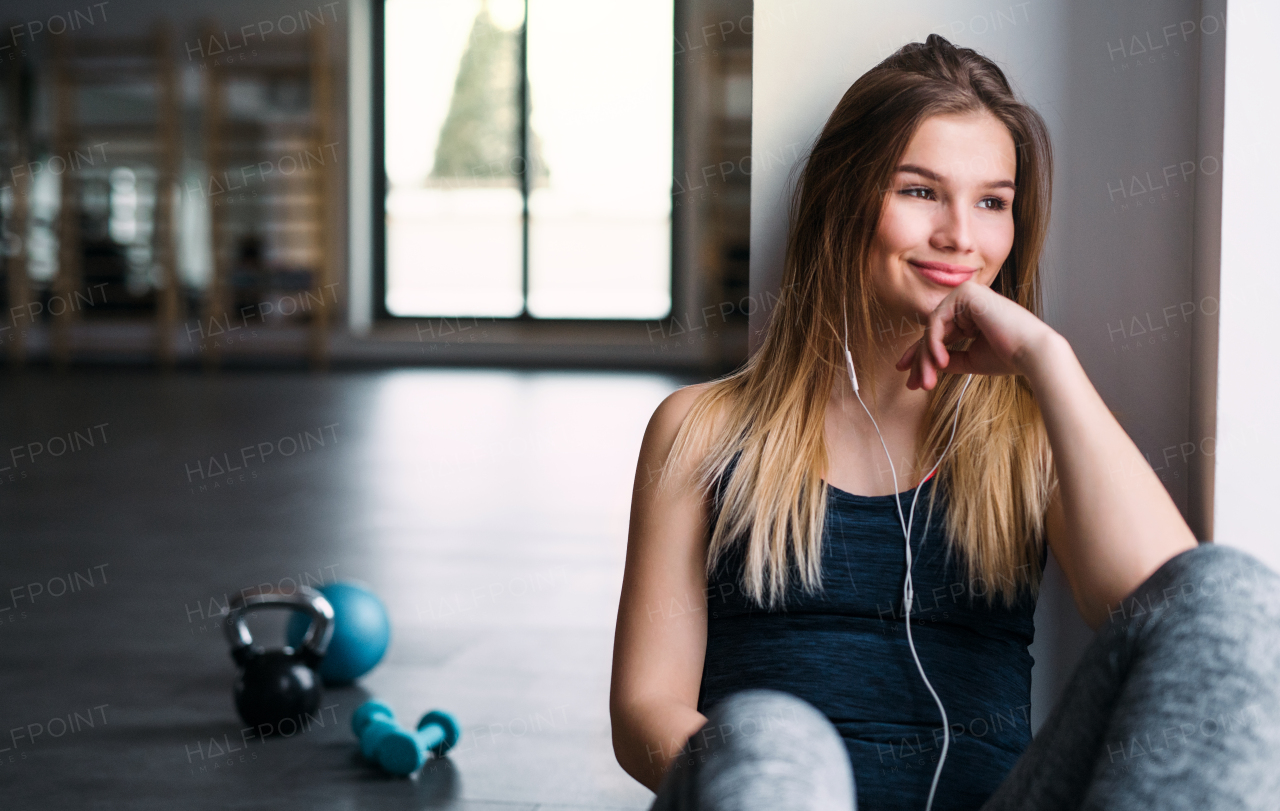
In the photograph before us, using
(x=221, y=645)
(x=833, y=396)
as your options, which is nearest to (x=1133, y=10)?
(x=833, y=396)

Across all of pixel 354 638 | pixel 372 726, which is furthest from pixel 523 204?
pixel 372 726

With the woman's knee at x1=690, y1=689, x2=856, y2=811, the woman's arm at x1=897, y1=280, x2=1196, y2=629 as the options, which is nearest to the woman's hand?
the woman's arm at x1=897, y1=280, x2=1196, y2=629

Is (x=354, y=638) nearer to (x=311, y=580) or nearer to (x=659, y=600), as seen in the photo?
(x=311, y=580)

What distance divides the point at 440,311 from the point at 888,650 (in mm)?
8084

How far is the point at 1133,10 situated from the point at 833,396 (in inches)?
20.0

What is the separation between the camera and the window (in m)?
8.56

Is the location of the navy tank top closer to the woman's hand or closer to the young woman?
the young woman

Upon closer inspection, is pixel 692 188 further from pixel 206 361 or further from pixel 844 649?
pixel 844 649

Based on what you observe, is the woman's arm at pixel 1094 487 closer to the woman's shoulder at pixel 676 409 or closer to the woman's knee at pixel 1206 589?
the woman's knee at pixel 1206 589

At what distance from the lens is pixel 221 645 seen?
232cm

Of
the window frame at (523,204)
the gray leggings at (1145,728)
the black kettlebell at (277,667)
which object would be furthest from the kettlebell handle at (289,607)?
the window frame at (523,204)

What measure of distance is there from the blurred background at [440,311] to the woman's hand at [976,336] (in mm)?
237

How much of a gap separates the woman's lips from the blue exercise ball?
137 centimetres

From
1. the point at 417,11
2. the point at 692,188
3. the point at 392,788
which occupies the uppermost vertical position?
the point at 417,11
